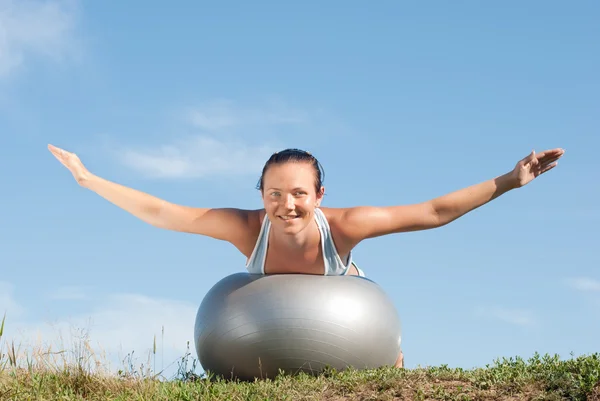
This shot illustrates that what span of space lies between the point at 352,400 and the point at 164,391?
1926 millimetres

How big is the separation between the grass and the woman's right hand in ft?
6.56

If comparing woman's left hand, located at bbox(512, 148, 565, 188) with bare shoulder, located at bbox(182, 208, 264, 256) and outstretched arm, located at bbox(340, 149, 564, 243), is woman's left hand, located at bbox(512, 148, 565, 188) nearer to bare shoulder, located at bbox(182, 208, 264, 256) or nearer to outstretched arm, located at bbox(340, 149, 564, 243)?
outstretched arm, located at bbox(340, 149, 564, 243)

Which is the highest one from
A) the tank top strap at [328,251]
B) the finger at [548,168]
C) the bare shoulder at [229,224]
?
the finger at [548,168]

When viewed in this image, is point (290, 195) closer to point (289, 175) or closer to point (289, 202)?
point (289, 202)

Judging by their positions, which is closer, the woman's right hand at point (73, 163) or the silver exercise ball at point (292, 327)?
the silver exercise ball at point (292, 327)

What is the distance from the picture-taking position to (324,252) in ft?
28.4

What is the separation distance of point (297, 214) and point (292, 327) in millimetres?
1253

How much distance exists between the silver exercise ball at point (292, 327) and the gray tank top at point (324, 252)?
143 mm

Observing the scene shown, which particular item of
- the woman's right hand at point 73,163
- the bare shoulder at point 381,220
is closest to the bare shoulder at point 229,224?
the bare shoulder at point 381,220

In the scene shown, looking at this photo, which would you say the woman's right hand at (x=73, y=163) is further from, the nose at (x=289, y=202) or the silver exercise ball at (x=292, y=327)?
the nose at (x=289, y=202)

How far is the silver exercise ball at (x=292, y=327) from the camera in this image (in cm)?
822

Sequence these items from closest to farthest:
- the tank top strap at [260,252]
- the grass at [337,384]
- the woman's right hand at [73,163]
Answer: the grass at [337,384] → the tank top strap at [260,252] → the woman's right hand at [73,163]

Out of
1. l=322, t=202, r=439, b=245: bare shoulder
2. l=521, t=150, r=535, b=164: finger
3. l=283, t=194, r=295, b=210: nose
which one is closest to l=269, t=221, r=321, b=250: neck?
l=322, t=202, r=439, b=245: bare shoulder

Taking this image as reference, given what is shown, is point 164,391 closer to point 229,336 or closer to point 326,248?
point 229,336
